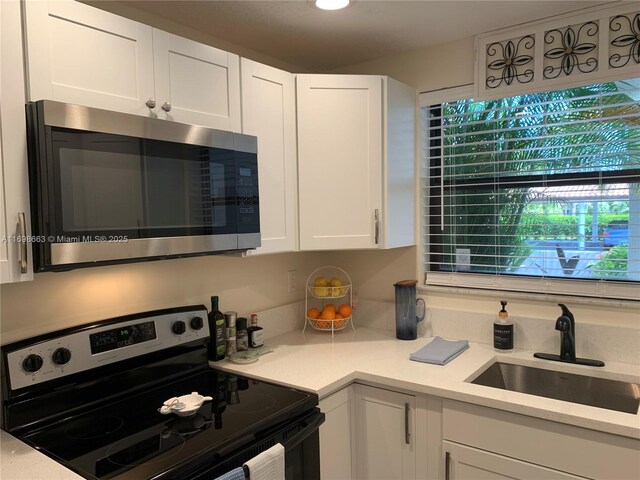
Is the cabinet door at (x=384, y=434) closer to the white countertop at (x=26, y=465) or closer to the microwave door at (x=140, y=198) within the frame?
the microwave door at (x=140, y=198)

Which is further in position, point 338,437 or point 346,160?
point 346,160

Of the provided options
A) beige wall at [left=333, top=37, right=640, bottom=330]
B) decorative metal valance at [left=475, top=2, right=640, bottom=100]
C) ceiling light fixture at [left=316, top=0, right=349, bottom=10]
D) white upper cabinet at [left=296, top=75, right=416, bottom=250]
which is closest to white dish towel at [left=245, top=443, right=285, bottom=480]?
white upper cabinet at [left=296, top=75, right=416, bottom=250]

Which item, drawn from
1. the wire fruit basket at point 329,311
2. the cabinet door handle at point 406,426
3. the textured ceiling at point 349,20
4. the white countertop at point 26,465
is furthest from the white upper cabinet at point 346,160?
the white countertop at point 26,465

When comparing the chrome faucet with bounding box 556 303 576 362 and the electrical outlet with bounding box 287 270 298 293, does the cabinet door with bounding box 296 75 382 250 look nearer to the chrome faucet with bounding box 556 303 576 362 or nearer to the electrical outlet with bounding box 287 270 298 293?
the electrical outlet with bounding box 287 270 298 293

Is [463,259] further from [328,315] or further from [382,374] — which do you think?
[382,374]

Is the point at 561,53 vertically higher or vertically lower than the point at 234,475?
higher

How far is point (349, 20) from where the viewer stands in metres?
2.05

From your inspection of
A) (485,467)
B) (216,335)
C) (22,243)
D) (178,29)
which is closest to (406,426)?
(485,467)

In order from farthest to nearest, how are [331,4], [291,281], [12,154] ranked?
[291,281], [331,4], [12,154]

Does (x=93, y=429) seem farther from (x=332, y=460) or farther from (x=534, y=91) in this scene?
(x=534, y=91)

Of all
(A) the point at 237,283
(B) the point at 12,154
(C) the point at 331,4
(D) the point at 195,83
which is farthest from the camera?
(A) the point at 237,283

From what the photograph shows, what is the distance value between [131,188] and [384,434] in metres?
1.32

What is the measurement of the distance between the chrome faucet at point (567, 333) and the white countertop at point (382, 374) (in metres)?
0.05

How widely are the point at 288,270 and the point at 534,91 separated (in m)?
1.45
